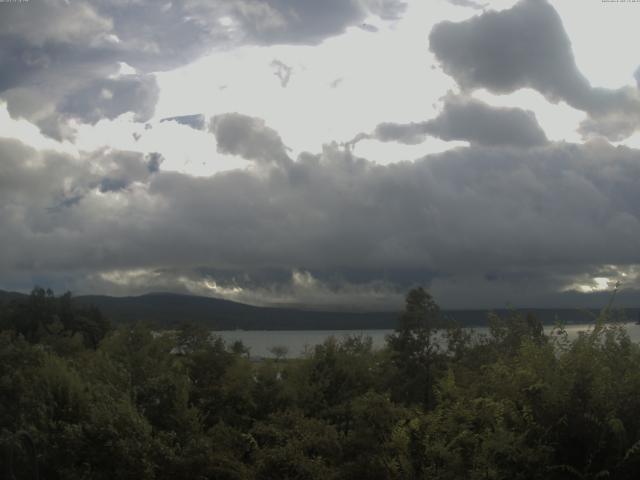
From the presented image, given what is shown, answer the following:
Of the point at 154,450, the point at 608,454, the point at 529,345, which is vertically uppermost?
the point at 529,345

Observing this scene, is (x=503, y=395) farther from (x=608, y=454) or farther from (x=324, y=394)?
(x=324, y=394)

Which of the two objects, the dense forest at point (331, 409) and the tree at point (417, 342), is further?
the tree at point (417, 342)

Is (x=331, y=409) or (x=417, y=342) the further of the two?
(x=417, y=342)

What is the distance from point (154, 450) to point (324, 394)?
16.9ft

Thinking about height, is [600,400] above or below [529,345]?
below

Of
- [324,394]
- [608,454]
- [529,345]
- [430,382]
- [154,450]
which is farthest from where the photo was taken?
[430,382]

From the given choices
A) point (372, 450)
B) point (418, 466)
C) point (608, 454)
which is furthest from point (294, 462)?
point (608, 454)

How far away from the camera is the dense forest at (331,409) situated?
27.1 ft

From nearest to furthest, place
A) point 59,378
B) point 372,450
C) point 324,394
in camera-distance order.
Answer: point 372,450 < point 59,378 < point 324,394

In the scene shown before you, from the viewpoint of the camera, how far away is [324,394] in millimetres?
A: 16078

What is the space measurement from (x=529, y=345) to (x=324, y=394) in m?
7.74

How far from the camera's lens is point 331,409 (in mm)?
14336

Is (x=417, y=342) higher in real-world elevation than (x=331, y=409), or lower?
higher

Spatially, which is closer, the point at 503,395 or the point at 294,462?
the point at 503,395
